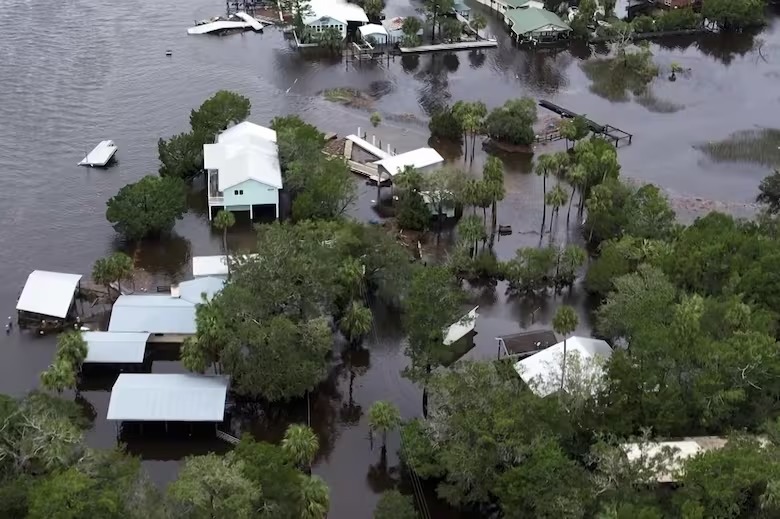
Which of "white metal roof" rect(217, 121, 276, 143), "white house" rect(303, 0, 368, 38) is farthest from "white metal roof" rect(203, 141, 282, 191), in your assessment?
"white house" rect(303, 0, 368, 38)

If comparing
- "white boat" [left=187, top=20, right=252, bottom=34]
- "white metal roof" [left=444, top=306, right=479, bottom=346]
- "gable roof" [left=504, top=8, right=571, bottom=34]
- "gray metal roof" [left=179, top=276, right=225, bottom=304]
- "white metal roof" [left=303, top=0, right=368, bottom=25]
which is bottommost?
"white metal roof" [left=444, top=306, right=479, bottom=346]

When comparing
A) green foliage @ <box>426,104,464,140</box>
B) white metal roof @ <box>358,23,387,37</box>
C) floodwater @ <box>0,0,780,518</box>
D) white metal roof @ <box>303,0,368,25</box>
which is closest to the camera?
floodwater @ <box>0,0,780,518</box>

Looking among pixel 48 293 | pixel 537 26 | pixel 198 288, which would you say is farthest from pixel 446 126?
pixel 48 293

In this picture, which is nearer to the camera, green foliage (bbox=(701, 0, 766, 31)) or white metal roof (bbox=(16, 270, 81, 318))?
white metal roof (bbox=(16, 270, 81, 318))

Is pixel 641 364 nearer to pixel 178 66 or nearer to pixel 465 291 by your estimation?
pixel 465 291

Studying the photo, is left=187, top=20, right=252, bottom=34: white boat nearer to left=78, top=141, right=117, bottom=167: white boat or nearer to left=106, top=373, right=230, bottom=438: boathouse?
left=78, top=141, right=117, bottom=167: white boat

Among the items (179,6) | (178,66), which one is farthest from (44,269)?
(179,6)

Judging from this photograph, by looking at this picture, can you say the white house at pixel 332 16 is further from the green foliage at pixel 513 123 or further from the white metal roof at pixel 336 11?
the green foliage at pixel 513 123

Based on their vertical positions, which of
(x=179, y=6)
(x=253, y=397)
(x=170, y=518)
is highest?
(x=179, y=6)

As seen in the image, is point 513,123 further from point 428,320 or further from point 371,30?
point 428,320

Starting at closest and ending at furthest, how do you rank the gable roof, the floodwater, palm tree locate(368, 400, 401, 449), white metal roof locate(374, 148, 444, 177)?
palm tree locate(368, 400, 401, 449) < the floodwater < white metal roof locate(374, 148, 444, 177) < the gable roof
